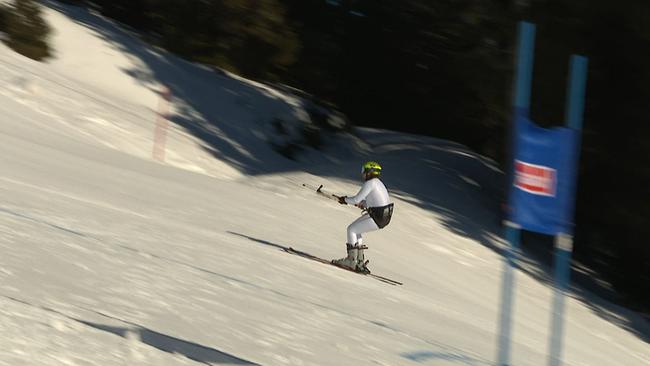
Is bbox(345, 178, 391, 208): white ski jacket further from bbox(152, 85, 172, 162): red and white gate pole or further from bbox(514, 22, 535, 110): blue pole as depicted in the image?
bbox(152, 85, 172, 162): red and white gate pole

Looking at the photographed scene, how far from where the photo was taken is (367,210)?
1506 cm

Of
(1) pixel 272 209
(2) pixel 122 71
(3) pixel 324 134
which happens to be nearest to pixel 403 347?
(1) pixel 272 209

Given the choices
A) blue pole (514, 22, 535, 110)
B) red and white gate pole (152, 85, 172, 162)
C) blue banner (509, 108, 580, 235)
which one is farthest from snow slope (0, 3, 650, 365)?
blue pole (514, 22, 535, 110)

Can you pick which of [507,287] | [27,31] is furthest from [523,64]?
[27,31]

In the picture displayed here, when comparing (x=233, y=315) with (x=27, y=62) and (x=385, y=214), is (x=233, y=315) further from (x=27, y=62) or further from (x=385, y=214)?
(x=27, y=62)

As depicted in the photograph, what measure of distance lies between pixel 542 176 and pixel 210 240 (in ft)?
19.3

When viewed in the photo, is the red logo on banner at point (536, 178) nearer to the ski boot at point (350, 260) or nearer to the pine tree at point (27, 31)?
the ski boot at point (350, 260)

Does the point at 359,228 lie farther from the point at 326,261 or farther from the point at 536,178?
the point at 536,178

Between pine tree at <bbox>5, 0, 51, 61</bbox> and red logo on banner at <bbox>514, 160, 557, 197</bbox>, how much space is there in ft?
59.9

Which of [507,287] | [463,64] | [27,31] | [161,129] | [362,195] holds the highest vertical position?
[463,64]

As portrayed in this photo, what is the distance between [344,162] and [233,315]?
2148cm

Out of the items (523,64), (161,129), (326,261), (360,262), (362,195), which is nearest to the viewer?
(523,64)

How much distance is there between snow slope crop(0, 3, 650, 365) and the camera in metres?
8.62

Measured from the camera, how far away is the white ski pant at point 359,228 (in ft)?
49.5
